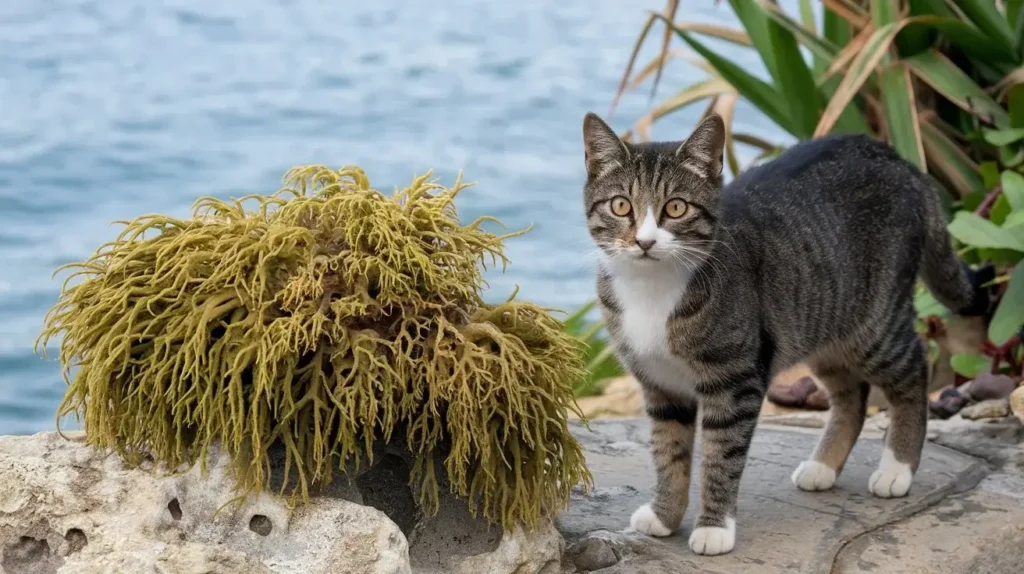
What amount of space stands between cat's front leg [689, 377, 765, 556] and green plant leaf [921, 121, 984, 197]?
2.27 meters

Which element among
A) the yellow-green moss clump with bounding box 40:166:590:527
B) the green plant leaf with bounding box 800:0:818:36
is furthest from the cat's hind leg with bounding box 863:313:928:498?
the green plant leaf with bounding box 800:0:818:36

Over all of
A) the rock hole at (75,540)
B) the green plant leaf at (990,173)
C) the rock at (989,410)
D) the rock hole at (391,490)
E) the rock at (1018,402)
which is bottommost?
the rock at (989,410)

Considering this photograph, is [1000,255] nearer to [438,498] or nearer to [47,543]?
[438,498]

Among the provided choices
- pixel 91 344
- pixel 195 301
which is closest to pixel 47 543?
pixel 91 344

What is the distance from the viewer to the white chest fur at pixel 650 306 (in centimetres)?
285

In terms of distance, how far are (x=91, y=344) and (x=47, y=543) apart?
0.43 metres

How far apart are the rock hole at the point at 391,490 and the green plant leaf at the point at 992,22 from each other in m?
3.16

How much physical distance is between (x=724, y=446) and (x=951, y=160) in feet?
7.98

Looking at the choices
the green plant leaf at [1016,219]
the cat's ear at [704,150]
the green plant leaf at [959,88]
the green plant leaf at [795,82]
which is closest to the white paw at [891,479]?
the green plant leaf at [1016,219]

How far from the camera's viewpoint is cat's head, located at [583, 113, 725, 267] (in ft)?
9.07

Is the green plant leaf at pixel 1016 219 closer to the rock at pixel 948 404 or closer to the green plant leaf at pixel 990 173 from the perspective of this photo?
the rock at pixel 948 404

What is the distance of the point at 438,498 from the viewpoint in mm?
2480

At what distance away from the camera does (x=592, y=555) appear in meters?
2.69

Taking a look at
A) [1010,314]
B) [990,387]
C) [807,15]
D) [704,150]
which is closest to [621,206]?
[704,150]
